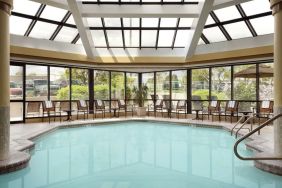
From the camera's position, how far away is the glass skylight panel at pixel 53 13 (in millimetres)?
10509

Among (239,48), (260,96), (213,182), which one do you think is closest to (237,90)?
(260,96)

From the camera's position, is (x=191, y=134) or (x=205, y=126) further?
(x=205, y=126)

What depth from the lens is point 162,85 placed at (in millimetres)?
16141

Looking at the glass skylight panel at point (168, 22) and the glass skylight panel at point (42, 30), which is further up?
the glass skylight panel at point (168, 22)

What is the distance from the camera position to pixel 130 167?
557 cm

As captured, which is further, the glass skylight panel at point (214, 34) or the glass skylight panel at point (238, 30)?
the glass skylight panel at point (214, 34)

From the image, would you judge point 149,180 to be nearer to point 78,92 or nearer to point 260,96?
point 260,96

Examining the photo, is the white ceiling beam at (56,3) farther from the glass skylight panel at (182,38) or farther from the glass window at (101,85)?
the glass window at (101,85)

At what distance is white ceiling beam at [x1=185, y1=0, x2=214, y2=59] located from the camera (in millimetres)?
9426

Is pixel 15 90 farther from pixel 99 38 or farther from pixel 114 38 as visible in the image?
pixel 114 38

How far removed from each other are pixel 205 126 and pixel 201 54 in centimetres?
340

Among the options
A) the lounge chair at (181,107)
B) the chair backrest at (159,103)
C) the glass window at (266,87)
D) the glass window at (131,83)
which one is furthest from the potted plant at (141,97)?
the glass window at (266,87)

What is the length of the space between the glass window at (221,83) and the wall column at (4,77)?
10.3 metres

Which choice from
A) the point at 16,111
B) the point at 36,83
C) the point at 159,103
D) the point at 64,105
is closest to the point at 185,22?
the point at 159,103
